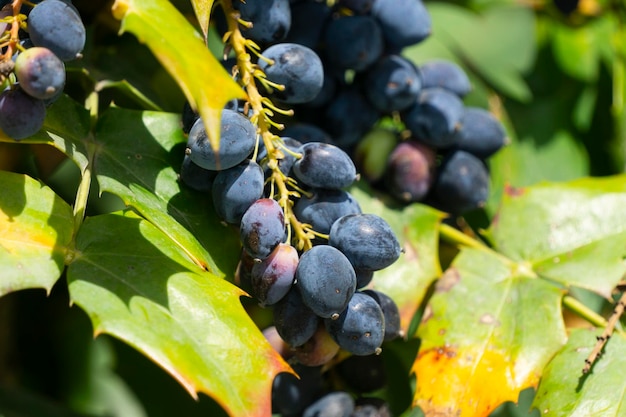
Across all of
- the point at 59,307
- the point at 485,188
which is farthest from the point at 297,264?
the point at 59,307

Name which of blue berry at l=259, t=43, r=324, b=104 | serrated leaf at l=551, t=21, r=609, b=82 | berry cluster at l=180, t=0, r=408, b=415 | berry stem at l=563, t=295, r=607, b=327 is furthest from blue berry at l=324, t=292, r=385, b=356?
serrated leaf at l=551, t=21, r=609, b=82

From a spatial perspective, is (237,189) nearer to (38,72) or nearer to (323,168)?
(323,168)

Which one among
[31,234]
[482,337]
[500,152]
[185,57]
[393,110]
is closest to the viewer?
[185,57]

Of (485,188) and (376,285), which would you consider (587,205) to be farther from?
(376,285)

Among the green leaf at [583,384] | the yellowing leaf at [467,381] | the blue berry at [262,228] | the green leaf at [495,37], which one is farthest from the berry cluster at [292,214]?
the green leaf at [495,37]

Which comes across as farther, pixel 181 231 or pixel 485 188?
pixel 485 188

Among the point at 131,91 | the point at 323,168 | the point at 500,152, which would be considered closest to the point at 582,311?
the point at 500,152
